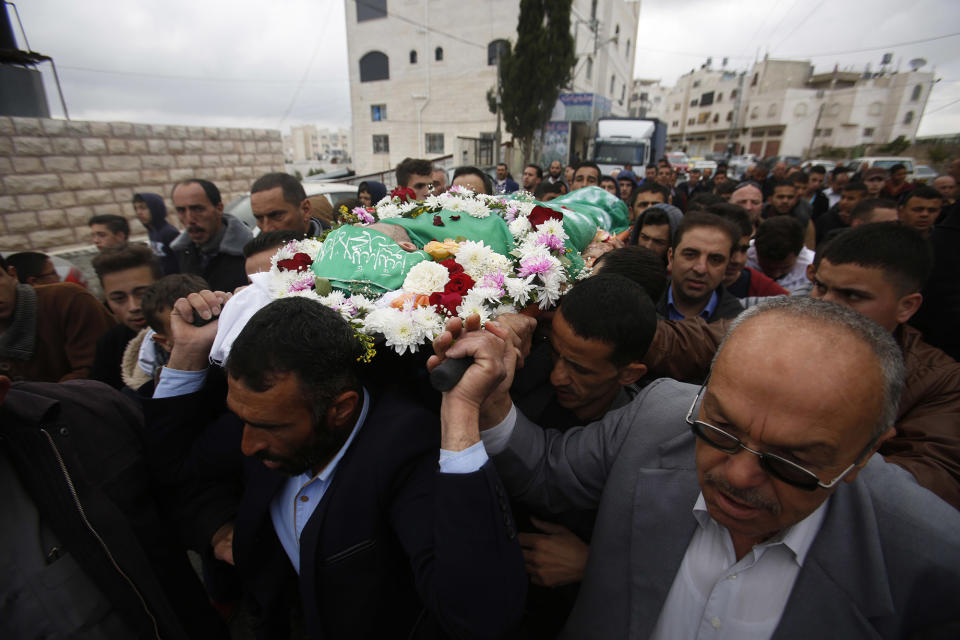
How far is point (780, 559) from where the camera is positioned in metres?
1.23

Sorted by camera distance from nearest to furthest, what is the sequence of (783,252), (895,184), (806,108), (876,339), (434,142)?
(876,339) < (783,252) < (895,184) < (434,142) < (806,108)

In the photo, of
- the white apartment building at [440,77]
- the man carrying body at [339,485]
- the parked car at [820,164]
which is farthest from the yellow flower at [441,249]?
the white apartment building at [440,77]

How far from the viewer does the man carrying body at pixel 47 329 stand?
2.79m

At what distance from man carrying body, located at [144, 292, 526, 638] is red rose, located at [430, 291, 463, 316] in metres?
0.38

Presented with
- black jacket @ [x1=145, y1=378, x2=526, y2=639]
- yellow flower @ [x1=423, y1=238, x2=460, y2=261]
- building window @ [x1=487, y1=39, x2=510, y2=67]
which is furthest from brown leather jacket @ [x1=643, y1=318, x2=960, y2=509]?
building window @ [x1=487, y1=39, x2=510, y2=67]

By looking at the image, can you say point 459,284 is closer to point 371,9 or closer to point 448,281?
point 448,281

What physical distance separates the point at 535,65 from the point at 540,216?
24.1 m

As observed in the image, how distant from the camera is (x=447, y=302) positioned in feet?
5.67

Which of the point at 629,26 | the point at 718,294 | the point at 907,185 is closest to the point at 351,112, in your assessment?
the point at 629,26

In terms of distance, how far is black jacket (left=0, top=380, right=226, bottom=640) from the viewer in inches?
62.2

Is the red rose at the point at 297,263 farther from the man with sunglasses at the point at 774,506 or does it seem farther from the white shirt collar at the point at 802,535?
the white shirt collar at the point at 802,535

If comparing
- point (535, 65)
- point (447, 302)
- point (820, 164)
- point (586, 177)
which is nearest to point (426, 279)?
point (447, 302)

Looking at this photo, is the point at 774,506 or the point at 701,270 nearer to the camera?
the point at 774,506

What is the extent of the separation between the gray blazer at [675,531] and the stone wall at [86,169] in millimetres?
9266
